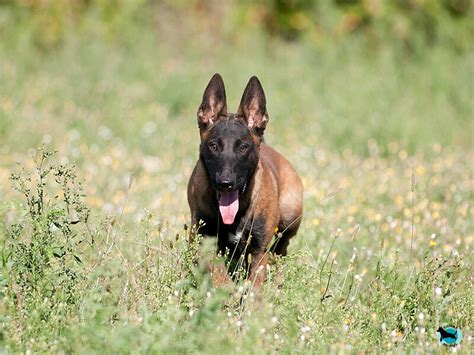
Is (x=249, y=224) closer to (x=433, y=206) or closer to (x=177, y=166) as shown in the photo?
(x=433, y=206)

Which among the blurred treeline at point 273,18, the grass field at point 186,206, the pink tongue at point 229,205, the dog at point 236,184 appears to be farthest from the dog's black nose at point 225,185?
the blurred treeline at point 273,18

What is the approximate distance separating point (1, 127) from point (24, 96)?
2.02 meters

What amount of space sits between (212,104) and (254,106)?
0.30m

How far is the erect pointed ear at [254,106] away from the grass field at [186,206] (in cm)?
81

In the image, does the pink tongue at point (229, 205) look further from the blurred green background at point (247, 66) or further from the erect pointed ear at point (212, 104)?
the blurred green background at point (247, 66)

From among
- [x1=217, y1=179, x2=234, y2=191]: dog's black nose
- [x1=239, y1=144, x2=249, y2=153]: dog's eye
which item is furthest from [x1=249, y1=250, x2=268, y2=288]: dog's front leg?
[x1=239, y1=144, x2=249, y2=153]: dog's eye

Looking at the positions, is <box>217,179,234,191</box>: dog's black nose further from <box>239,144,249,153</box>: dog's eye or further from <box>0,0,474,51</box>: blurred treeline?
<box>0,0,474,51</box>: blurred treeline

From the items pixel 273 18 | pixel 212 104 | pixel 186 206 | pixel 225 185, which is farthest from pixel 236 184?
pixel 273 18

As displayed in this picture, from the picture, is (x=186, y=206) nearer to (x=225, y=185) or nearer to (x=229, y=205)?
(x=229, y=205)

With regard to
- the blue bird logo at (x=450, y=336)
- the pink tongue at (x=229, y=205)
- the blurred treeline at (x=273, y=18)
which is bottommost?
the blue bird logo at (x=450, y=336)

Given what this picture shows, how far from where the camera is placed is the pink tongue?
5.55 m

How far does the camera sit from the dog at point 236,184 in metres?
5.58

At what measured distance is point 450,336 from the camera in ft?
15.1

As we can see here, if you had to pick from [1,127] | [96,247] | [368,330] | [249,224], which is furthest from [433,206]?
[1,127]
